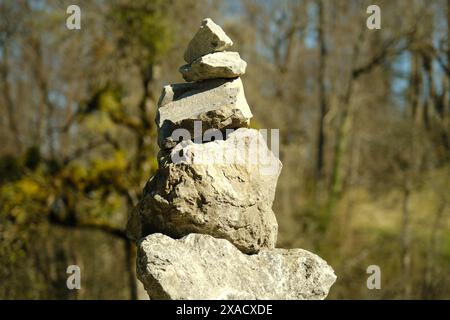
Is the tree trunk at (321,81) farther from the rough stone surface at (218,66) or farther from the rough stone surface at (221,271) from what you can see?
the rough stone surface at (221,271)

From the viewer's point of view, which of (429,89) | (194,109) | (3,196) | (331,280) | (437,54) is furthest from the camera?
(429,89)

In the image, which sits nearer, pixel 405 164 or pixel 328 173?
pixel 405 164

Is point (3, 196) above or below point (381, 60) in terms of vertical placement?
below

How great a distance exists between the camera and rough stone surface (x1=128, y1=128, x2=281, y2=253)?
493cm

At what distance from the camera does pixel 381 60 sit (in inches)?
623

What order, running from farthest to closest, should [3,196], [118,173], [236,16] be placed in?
[236,16]
[118,173]
[3,196]

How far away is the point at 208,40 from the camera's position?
541cm

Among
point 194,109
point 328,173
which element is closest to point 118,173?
point 194,109

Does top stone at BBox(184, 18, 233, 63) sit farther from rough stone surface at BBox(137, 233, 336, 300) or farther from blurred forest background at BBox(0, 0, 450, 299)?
blurred forest background at BBox(0, 0, 450, 299)

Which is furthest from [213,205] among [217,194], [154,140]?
[154,140]

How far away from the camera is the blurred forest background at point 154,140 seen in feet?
39.0

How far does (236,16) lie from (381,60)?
5.64 m

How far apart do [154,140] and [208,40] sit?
22.7 ft
